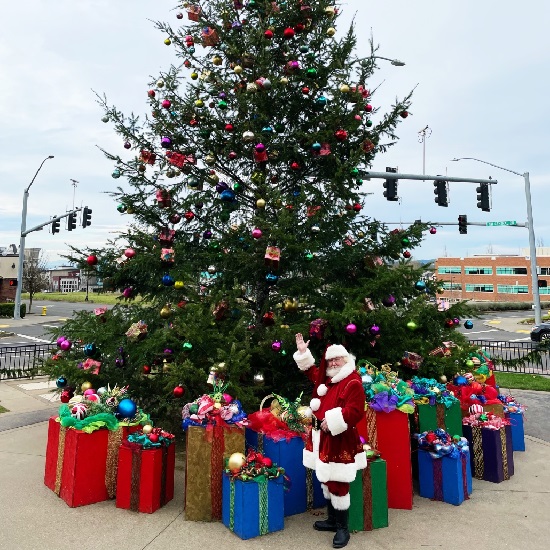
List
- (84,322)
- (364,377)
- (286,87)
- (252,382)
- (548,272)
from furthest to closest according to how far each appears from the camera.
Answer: (548,272), (286,87), (84,322), (252,382), (364,377)

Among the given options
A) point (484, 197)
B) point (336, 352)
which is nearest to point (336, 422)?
point (336, 352)

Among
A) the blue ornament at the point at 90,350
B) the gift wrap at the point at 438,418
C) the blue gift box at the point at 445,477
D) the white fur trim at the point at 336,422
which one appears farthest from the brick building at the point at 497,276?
the white fur trim at the point at 336,422

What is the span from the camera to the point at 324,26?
6.90 meters

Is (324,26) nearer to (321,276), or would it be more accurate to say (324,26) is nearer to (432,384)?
(321,276)

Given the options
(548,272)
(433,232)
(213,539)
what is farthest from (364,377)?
(548,272)

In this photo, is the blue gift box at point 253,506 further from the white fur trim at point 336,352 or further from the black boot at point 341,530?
the white fur trim at point 336,352

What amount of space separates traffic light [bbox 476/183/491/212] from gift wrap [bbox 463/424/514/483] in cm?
1033

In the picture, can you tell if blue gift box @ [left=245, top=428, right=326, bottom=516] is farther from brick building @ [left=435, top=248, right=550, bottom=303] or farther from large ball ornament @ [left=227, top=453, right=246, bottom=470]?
brick building @ [left=435, top=248, right=550, bottom=303]

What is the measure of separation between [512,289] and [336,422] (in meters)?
72.1

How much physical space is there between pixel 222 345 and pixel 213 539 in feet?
6.40

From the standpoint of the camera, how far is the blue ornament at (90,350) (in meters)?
5.70

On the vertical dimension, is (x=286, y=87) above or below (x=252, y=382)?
above

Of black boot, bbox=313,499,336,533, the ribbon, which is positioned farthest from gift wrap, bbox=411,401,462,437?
the ribbon

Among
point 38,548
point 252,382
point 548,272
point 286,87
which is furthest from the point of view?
point 548,272
